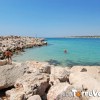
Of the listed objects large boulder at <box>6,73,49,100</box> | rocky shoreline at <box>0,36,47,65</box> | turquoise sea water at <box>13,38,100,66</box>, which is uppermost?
large boulder at <box>6,73,49,100</box>

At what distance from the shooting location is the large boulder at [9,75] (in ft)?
24.3

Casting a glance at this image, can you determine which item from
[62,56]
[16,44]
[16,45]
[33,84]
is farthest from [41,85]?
[16,44]

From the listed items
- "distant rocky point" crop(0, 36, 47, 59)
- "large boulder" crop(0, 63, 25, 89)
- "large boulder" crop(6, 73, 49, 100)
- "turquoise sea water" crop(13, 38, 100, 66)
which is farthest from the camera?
"distant rocky point" crop(0, 36, 47, 59)

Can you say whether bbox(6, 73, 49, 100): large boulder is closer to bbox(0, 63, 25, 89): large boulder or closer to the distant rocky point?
bbox(0, 63, 25, 89): large boulder

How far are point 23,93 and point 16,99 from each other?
0.38 metres

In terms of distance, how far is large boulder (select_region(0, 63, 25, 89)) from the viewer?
7.42 metres

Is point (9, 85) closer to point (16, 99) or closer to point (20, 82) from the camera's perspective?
point (20, 82)

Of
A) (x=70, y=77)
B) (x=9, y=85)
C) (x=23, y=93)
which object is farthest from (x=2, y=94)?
(x=70, y=77)

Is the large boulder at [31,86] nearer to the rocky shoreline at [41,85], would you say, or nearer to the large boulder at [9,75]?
the rocky shoreline at [41,85]

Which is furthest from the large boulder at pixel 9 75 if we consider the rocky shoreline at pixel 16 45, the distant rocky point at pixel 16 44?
the distant rocky point at pixel 16 44

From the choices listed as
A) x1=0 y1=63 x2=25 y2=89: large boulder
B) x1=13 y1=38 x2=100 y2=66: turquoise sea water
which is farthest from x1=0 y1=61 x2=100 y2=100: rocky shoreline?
x1=13 y1=38 x2=100 y2=66: turquoise sea water

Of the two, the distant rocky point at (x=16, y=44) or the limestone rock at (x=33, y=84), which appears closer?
the limestone rock at (x=33, y=84)

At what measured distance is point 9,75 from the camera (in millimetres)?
7730

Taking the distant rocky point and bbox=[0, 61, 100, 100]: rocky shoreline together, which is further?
the distant rocky point
